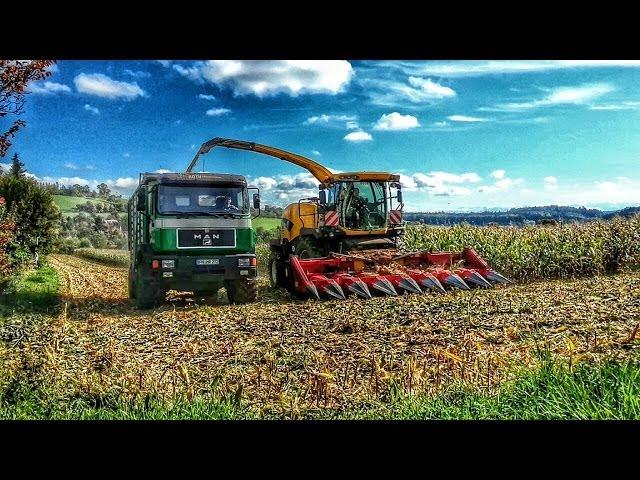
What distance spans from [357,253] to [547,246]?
2193 millimetres

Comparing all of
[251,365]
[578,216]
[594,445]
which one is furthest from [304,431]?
[578,216]

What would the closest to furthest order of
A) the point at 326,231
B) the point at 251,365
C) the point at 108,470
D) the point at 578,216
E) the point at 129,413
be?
1. the point at 108,470
2. the point at 129,413
3. the point at 251,365
4. the point at 578,216
5. the point at 326,231

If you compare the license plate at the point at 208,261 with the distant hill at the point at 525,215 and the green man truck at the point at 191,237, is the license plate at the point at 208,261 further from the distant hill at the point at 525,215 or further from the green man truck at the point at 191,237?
the distant hill at the point at 525,215

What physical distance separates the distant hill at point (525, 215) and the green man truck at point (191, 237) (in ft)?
5.01

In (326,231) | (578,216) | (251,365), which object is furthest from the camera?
(326,231)

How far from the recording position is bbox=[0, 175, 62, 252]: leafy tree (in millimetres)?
4742

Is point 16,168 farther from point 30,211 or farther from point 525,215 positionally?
point 525,215

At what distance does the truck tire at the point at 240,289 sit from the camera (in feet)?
17.5

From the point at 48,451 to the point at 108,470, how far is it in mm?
454

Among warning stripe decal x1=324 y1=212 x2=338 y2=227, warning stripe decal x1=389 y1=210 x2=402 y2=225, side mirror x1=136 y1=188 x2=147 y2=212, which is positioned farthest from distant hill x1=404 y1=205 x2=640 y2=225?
side mirror x1=136 y1=188 x2=147 y2=212

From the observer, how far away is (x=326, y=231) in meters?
6.97

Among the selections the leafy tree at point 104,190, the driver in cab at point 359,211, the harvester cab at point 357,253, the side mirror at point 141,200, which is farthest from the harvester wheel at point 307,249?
the leafy tree at point 104,190

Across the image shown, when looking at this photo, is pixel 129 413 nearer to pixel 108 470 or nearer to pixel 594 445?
pixel 108 470
